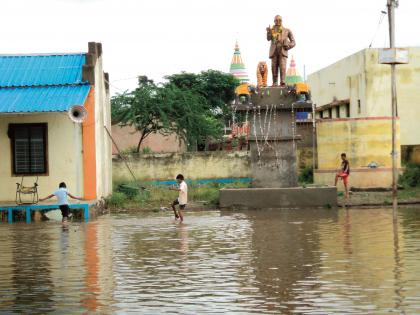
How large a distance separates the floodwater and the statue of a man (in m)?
8.59

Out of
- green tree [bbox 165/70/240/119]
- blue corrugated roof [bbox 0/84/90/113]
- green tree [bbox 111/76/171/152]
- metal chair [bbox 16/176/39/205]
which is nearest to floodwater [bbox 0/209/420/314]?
metal chair [bbox 16/176/39/205]

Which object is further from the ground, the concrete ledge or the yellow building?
the yellow building

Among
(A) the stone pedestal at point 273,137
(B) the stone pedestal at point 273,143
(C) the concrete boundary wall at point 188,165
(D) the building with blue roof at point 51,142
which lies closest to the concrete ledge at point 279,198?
(A) the stone pedestal at point 273,137

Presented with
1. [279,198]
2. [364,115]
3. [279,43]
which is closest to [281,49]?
[279,43]

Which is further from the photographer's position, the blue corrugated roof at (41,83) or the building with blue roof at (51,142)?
the building with blue roof at (51,142)

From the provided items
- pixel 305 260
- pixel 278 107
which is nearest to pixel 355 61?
pixel 278 107

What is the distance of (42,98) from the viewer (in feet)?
84.4

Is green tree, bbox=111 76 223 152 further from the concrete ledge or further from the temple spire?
the temple spire

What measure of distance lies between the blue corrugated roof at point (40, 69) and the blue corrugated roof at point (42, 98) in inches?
20.9

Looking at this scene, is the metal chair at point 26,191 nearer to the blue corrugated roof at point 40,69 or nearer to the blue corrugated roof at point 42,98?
the blue corrugated roof at point 42,98

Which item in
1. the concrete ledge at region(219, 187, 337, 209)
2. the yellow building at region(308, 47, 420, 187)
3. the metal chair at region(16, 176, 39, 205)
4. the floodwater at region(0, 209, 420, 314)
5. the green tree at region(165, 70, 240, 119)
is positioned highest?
the green tree at region(165, 70, 240, 119)

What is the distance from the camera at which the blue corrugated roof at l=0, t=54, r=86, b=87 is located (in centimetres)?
2745

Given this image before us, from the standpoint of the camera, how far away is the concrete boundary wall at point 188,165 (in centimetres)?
4031

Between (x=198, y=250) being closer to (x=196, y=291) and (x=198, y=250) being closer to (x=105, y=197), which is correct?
(x=196, y=291)
